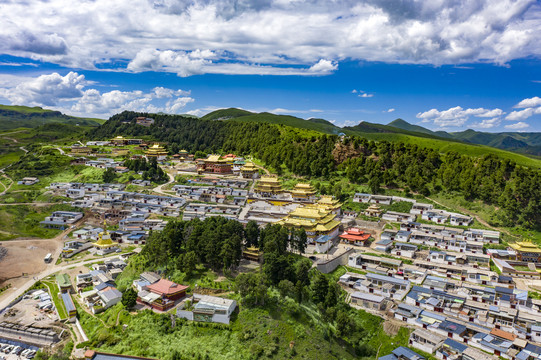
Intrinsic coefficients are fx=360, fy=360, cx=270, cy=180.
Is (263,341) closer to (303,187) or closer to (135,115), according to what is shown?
(303,187)

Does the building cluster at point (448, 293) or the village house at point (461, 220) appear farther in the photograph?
the village house at point (461, 220)

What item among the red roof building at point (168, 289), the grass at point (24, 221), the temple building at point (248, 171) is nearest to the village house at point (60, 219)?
the grass at point (24, 221)

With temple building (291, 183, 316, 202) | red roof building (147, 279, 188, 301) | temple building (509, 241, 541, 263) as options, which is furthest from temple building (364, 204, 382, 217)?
red roof building (147, 279, 188, 301)

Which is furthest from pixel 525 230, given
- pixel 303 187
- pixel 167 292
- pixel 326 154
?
pixel 167 292

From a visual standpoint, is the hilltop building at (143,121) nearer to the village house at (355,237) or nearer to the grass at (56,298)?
the grass at (56,298)

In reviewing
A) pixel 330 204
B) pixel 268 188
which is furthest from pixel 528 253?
pixel 268 188

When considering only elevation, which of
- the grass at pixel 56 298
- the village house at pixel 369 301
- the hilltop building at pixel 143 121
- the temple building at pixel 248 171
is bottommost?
the grass at pixel 56 298
